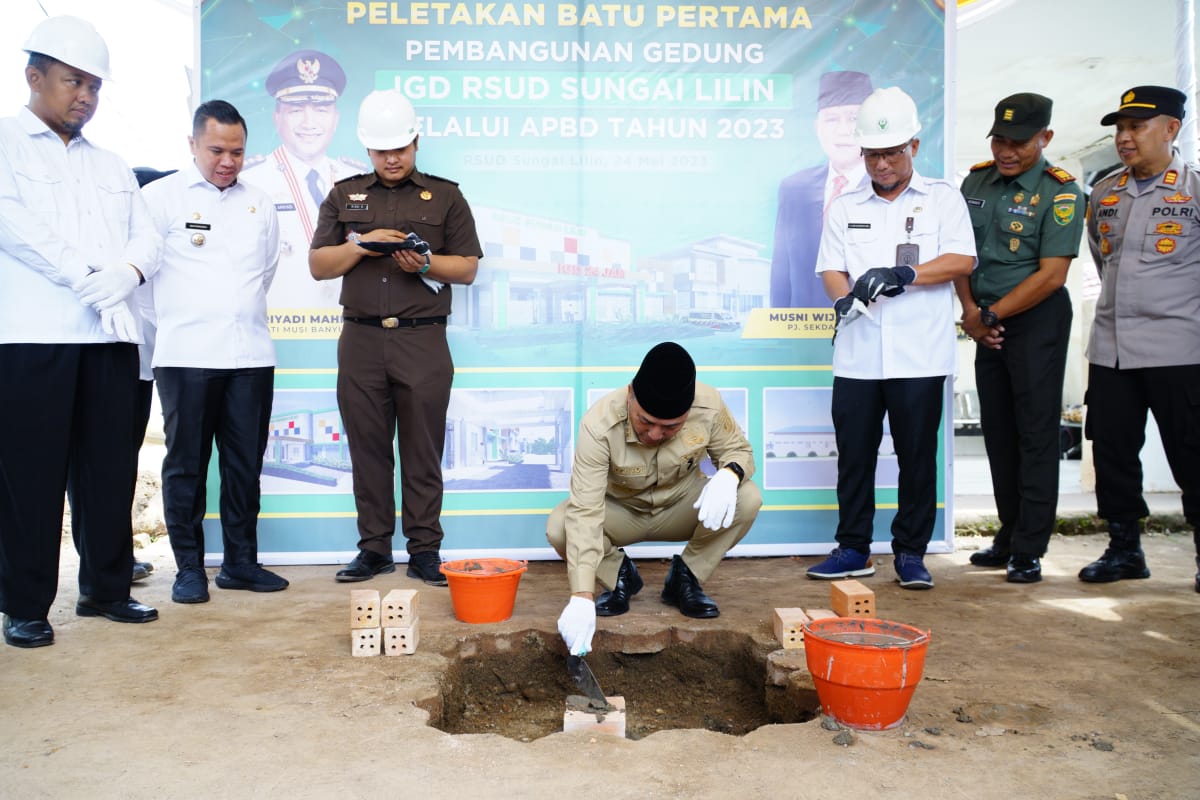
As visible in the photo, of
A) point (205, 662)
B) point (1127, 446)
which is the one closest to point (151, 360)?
point (205, 662)

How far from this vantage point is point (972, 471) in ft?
28.8

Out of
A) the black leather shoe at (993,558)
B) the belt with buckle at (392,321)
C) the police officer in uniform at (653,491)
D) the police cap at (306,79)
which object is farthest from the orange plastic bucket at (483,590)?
the police cap at (306,79)

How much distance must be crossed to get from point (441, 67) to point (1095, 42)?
460cm

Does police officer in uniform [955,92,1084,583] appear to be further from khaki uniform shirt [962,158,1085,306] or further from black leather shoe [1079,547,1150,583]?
black leather shoe [1079,547,1150,583]

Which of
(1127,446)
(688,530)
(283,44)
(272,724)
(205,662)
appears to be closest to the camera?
(272,724)

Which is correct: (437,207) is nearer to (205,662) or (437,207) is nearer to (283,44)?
(283,44)

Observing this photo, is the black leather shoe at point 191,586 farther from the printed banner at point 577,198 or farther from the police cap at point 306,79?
the police cap at point 306,79

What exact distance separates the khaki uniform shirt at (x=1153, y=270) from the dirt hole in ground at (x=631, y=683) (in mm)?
2011

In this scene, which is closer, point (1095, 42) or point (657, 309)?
point (657, 309)

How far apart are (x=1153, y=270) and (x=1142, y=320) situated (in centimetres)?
20

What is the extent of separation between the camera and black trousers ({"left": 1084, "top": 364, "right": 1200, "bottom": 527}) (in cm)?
355

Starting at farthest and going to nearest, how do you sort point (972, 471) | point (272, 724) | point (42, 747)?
point (972, 471)
point (272, 724)
point (42, 747)

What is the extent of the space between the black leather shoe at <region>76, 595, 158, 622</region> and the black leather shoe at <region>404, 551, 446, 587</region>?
96 centimetres

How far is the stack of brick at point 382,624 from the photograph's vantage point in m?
2.77
